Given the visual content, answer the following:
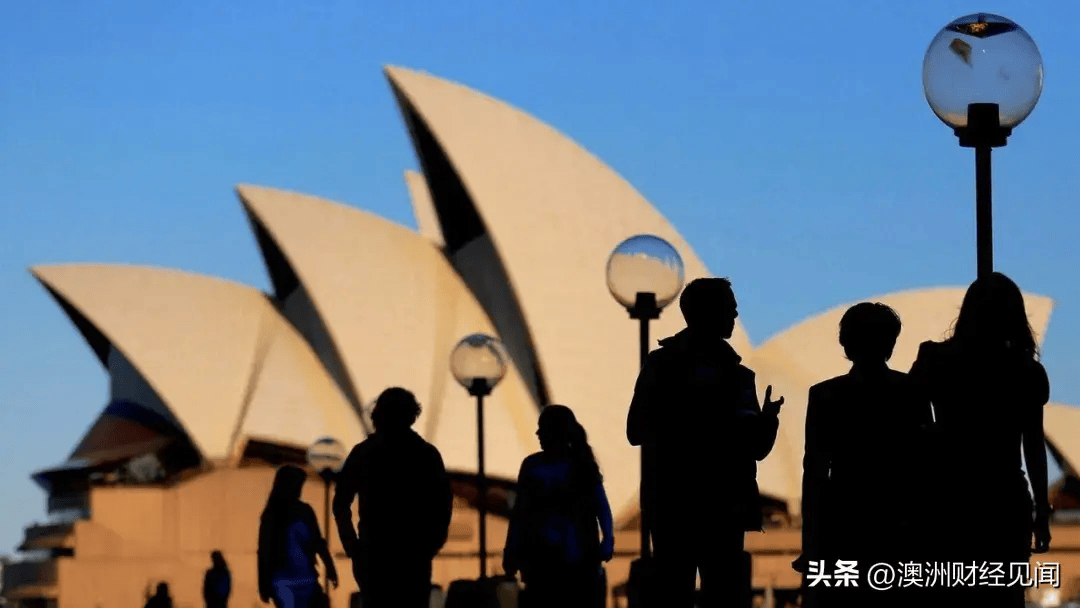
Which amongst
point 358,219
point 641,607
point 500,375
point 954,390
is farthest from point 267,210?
point 954,390

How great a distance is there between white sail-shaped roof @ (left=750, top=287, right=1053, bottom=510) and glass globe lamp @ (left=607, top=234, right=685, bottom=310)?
1985 cm

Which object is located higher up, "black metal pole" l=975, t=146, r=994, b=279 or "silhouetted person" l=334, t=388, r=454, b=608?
"black metal pole" l=975, t=146, r=994, b=279

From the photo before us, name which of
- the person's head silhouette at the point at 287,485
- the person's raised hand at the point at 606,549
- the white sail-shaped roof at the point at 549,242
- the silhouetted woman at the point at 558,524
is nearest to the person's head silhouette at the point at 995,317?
the silhouetted woman at the point at 558,524

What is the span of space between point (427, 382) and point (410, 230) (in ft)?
8.55

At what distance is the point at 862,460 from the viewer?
570 cm

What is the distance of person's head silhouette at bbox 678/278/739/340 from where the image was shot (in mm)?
6082

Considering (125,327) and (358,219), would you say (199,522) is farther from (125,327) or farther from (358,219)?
(358,219)

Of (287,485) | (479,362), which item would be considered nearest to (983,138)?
(287,485)

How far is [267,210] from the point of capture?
30719 mm

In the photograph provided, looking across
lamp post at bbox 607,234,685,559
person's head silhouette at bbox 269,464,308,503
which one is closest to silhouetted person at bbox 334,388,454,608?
person's head silhouette at bbox 269,464,308,503

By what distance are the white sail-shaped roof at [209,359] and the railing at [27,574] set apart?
2885mm

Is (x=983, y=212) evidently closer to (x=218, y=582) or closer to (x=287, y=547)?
(x=287, y=547)

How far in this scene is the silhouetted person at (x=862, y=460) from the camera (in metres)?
5.62

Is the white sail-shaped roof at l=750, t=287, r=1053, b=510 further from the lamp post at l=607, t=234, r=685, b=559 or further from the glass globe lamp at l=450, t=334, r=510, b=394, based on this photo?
the lamp post at l=607, t=234, r=685, b=559
